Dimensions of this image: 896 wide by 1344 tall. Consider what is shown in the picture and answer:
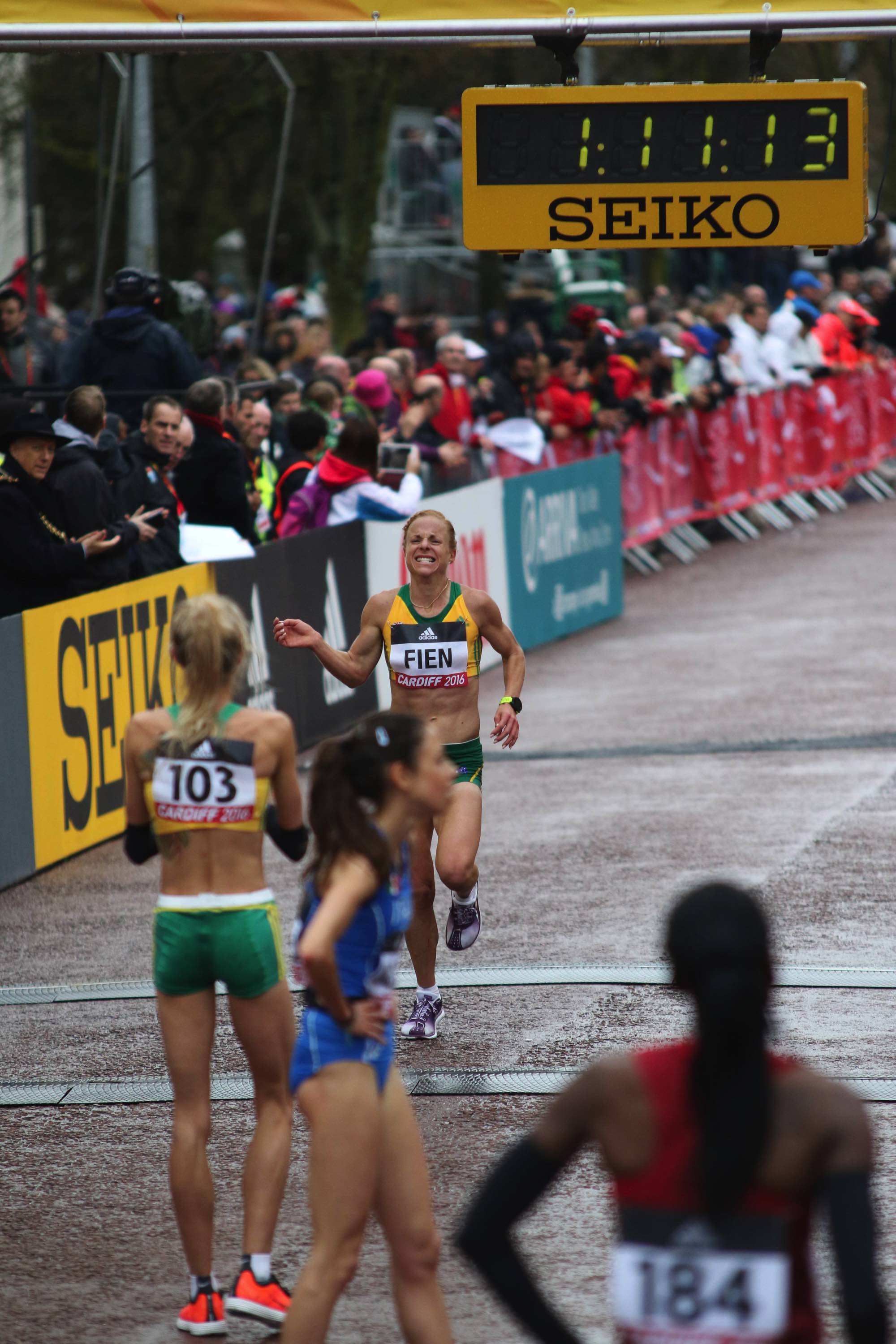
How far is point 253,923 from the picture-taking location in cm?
523

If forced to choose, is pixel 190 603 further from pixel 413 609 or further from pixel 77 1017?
pixel 77 1017

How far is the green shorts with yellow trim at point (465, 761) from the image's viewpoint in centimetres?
801

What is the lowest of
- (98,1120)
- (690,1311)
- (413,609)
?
(98,1120)

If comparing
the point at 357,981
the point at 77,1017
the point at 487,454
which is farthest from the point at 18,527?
the point at 487,454

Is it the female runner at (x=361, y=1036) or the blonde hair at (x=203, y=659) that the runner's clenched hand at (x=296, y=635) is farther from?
the female runner at (x=361, y=1036)

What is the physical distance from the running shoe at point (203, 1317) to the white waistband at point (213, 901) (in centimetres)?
100

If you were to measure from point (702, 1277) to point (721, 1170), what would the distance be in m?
0.19

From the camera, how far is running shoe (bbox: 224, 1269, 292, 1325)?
206 inches

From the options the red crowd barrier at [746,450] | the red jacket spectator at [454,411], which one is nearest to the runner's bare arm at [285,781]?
the red jacket spectator at [454,411]

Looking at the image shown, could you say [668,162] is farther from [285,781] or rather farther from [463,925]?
[285,781]

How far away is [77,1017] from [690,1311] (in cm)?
557

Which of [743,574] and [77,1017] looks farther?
[743,574]

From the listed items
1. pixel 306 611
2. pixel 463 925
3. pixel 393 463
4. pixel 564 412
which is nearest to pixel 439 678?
pixel 463 925

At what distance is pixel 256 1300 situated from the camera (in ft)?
17.2
